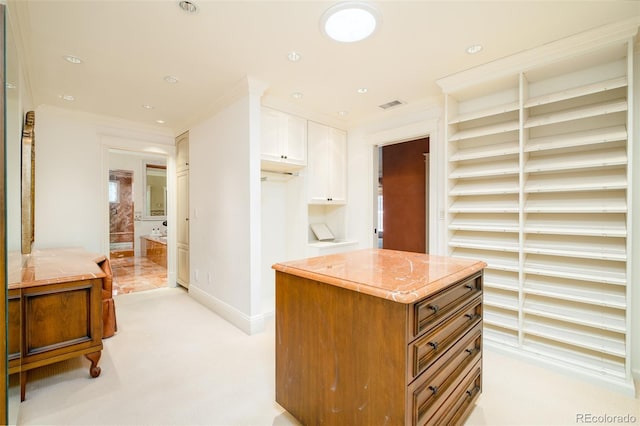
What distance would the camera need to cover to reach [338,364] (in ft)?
4.59

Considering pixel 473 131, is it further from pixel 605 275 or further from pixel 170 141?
pixel 170 141

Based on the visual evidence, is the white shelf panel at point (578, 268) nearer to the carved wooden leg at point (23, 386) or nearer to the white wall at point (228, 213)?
the white wall at point (228, 213)

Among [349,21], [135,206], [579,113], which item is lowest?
[135,206]

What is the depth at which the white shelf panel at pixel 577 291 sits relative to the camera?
2.15 meters

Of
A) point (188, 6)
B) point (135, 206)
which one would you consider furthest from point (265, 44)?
point (135, 206)

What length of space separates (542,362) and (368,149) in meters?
2.93

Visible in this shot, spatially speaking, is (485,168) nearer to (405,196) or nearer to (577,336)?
(577,336)

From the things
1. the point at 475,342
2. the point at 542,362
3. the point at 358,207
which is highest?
the point at 358,207

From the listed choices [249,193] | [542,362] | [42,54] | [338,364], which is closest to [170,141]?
[42,54]

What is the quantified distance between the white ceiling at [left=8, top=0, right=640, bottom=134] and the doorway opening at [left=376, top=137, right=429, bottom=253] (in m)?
1.34

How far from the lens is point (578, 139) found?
2223 mm

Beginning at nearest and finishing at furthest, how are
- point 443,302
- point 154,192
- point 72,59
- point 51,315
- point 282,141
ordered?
point 443,302 → point 51,315 → point 72,59 → point 282,141 → point 154,192

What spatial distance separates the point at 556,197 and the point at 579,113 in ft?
2.26

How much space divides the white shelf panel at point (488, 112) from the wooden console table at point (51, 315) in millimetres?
3363
